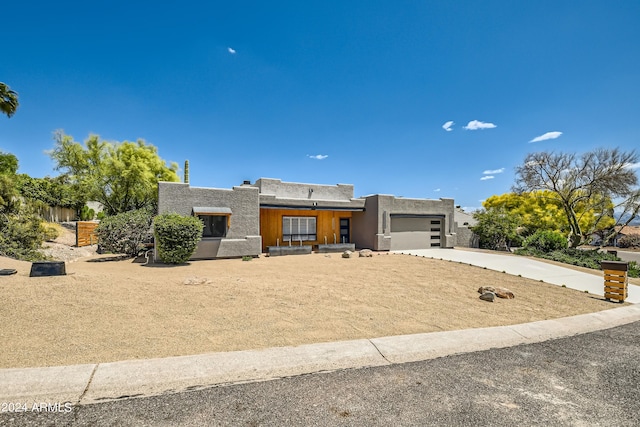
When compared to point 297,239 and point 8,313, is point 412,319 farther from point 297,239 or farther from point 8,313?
point 297,239

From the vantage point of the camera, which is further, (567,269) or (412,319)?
(567,269)

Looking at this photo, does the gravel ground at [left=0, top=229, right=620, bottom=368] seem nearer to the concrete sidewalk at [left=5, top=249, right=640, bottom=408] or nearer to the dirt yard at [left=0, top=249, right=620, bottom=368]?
the dirt yard at [left=0, top=249, right=620, bottom=368]

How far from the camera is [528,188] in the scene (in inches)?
901

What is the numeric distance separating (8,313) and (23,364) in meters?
2.10

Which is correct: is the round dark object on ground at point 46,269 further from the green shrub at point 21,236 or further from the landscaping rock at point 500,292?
the landscaping rock at point 500,292

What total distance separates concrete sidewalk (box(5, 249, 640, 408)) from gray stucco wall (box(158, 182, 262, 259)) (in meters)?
10.3

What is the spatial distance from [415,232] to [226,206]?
1190 cm

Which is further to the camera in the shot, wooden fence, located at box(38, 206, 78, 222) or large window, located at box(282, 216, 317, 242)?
wooden fence, located at box(38, 206, 78, 222)

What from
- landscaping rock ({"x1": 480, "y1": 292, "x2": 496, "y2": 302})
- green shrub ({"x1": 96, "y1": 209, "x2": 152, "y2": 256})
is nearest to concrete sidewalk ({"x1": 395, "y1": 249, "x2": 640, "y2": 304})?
landscaping rock ({"x1": 480, "y1": 292, "x2": 496, "y2": 302})

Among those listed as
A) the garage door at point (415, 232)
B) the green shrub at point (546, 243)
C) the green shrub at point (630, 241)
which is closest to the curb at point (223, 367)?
the garage door at point (415, 232)

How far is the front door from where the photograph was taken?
1912 cm

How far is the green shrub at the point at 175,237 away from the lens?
1142 centimetres

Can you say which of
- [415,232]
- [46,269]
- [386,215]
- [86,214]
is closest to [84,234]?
[86,214]

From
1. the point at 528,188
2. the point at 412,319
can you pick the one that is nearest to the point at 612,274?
the point at 412,319
